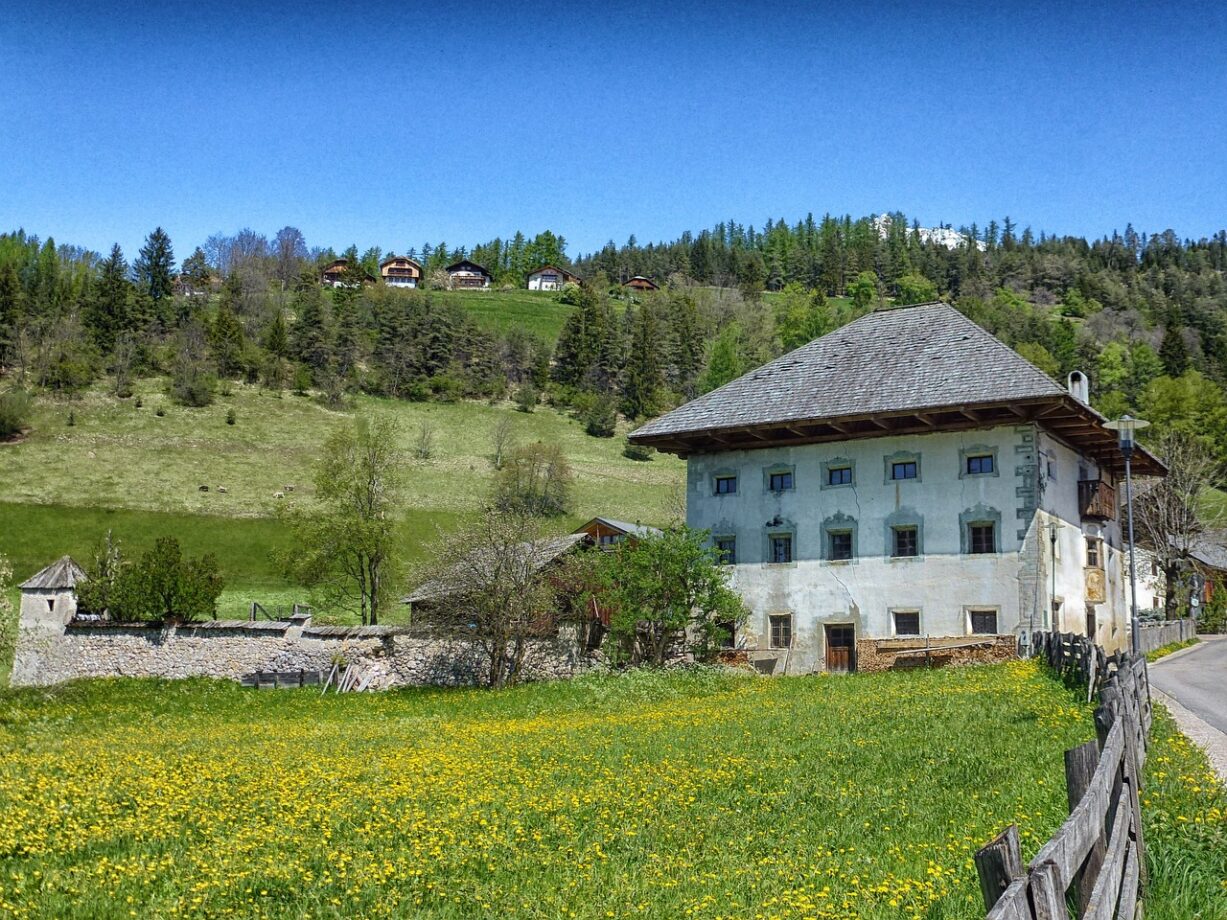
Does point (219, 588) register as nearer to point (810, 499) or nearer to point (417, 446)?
point (810, 499)

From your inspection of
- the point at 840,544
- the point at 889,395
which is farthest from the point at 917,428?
the point at 840,544

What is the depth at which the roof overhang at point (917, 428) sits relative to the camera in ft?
115

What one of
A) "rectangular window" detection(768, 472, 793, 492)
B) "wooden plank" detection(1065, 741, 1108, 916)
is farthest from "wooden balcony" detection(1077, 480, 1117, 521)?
"wooden plank" detection(1065, 741, 1108, 916)

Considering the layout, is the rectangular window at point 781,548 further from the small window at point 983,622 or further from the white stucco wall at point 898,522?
the small window at point 983,622

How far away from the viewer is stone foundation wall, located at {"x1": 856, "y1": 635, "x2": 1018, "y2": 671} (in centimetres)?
3381

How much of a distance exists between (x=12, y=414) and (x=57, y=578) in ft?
185

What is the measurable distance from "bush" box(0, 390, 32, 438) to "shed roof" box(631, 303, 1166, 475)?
7385cm

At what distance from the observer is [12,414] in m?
95.1

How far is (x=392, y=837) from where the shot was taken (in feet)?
35.9

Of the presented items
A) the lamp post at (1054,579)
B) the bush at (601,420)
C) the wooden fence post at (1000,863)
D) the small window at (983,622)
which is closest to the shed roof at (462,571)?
the small window at (983,622)

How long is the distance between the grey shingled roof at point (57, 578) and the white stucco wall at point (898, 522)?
86.2 feet

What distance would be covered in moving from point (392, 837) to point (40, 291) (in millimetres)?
148518

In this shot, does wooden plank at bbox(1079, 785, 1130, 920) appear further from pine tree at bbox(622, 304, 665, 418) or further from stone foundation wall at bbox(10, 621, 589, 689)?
pine tree at bbox(622, 304, 665, 418)

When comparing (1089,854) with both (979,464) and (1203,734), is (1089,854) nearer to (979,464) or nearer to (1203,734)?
(1203,734)
